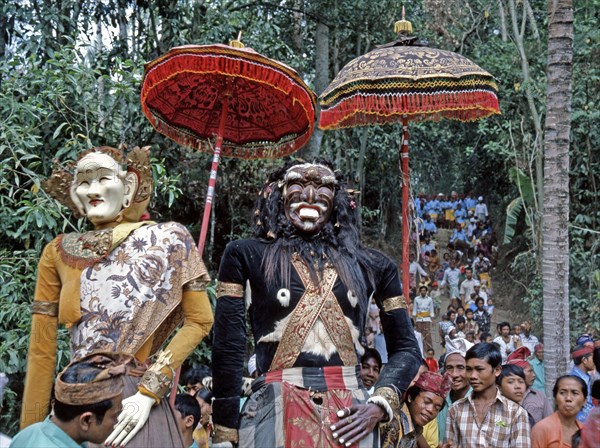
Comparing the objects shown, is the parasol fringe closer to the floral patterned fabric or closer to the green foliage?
the floral patterned fabric

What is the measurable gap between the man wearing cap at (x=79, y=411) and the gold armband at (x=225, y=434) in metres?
0.60

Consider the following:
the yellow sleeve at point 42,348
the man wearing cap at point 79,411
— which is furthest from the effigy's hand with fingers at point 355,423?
the yellow sleeve at point 42,348

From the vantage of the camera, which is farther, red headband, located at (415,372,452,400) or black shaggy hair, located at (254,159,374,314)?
red headband, located at (415,372,452,400)

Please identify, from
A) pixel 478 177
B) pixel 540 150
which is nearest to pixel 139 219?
pixel 540 150

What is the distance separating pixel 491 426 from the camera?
5.12 metres

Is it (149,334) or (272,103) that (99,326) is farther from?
(272,103)

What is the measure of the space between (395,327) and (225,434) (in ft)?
3.26

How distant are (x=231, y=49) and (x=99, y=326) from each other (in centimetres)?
184

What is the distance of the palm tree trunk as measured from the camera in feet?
23.5

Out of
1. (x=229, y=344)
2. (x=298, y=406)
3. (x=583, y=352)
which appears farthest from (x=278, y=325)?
(x=583, y=352)

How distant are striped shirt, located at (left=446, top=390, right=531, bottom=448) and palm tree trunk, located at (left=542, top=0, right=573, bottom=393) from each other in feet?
6.97

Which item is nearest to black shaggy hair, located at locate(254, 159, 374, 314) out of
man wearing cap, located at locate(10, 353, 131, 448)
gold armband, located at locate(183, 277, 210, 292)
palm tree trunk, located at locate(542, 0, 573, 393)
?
gold armband, located at locate(183, 277, 210, 292)

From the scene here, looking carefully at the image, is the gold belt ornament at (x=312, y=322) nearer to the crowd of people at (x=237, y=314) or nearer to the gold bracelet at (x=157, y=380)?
the crowd of people at (x=237, y=314)

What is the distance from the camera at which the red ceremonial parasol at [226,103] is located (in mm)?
4352
